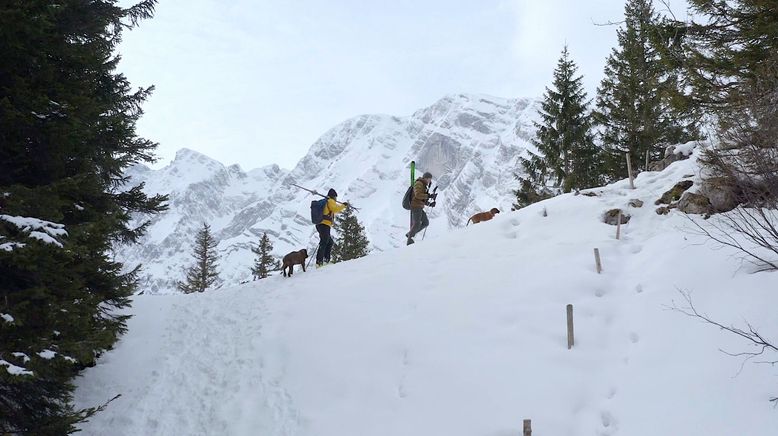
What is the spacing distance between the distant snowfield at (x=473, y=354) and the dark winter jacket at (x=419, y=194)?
4273mm

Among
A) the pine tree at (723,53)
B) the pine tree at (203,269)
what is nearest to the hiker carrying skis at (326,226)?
the pine tree at (723,53)

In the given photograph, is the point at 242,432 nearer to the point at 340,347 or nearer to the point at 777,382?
the point at 340,347

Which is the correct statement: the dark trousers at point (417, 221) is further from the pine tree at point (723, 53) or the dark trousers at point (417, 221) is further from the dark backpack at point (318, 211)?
the pine tree at point (723, 53)

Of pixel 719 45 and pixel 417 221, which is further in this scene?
pixel 417 221

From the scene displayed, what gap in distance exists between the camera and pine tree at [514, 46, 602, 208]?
70.8 feet

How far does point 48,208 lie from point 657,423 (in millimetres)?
7201

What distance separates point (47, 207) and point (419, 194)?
10878 millimetres

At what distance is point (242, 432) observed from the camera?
6.24m

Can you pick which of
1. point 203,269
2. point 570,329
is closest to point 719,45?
point 570,329

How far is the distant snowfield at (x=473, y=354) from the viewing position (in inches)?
234

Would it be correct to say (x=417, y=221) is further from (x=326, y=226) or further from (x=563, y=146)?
(x=563, y=146)

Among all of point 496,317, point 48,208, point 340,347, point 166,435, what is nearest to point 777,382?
point 496,317

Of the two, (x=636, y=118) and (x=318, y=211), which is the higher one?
(x=636, y=118)

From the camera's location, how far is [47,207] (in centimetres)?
481
